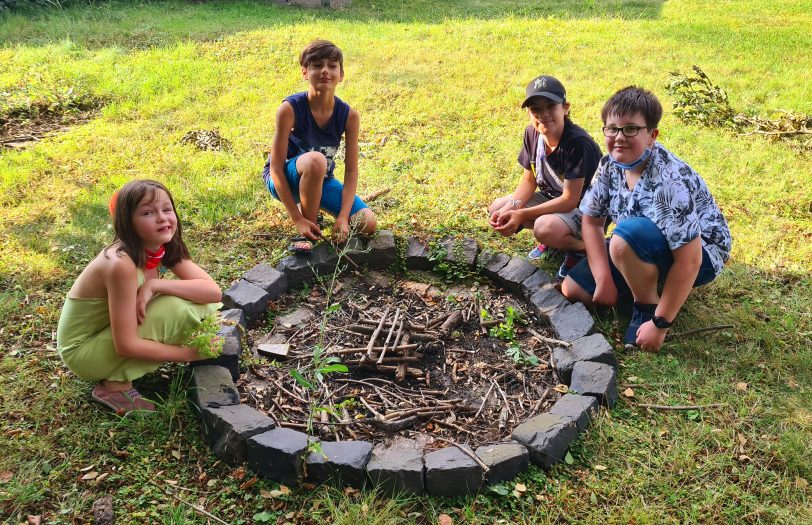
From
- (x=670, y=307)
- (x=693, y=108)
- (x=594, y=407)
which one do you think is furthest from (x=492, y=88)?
(x=594, y=407)

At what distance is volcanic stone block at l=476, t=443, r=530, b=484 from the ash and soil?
193mm

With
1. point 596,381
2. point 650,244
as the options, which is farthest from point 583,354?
point 650,244

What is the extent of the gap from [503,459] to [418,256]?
75.3 inches

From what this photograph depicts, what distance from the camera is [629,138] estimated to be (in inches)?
135

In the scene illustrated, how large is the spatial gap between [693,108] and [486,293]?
388 cm

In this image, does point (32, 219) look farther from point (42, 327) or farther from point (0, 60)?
point (0, 60)

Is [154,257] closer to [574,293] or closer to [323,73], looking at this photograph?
[323,73]

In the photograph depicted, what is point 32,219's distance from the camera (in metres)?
4.96

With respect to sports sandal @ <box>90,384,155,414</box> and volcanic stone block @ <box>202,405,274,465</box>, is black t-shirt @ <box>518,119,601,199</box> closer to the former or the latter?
volcanic stone block @ <box>202,405,274,465</box>

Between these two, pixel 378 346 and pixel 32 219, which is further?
pixel 32 219

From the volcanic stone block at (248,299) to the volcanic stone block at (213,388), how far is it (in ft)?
2.08

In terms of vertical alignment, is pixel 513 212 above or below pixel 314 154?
below

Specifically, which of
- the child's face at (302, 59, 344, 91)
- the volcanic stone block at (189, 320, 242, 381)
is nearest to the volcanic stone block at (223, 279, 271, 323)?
the volcanic stone block at (189, 320, 242, 381)

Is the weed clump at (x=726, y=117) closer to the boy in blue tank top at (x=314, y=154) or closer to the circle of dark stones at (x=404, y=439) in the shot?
the circle of dark stones at (x=404, y=439)
